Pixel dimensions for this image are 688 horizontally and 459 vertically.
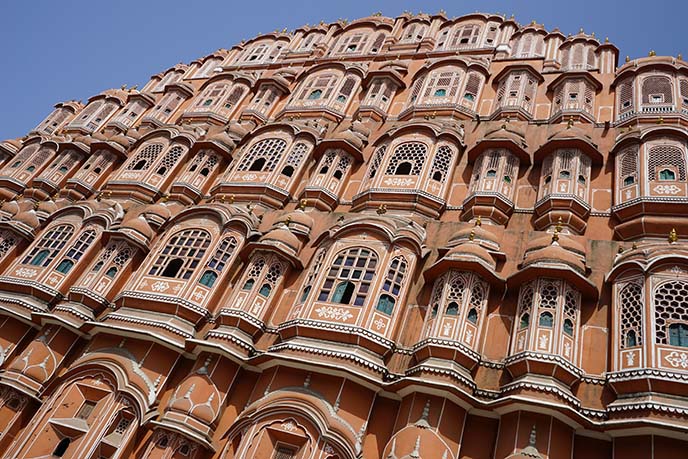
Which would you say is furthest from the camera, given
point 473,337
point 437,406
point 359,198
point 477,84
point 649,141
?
point 477,84

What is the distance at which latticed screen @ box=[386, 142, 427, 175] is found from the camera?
19.4 metres

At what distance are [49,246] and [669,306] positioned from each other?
1959 centimetres

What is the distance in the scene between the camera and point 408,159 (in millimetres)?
19766

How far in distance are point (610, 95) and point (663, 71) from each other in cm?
207

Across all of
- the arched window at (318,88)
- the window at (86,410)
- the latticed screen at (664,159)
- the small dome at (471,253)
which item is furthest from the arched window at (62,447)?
the latticed screen at (664,159)

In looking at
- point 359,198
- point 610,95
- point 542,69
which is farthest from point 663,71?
point 359,198

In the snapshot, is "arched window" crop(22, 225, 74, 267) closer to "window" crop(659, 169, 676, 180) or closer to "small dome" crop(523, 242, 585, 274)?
"small dome" crop(523, 242, 585, 274)

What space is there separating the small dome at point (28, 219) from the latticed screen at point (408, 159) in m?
13.9

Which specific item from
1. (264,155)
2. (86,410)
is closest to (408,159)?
(264,155)

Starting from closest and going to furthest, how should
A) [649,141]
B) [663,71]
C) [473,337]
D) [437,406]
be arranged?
1. [437,406]
2. [473,337]
3. [649,141]
4. [663,71]

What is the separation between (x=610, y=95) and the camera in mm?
22766

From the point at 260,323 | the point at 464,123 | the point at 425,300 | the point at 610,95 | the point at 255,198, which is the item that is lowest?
the point at 260,323

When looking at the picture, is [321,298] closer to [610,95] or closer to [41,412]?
[41,412]

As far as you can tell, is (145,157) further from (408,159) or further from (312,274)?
(312,274)
